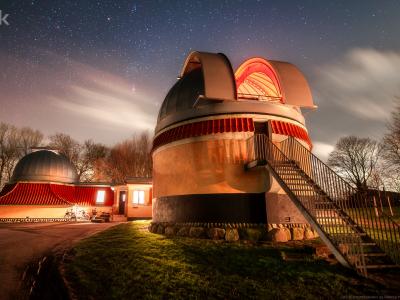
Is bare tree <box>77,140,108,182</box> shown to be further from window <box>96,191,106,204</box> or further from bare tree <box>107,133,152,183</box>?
window <box>96,191,106,204</box>

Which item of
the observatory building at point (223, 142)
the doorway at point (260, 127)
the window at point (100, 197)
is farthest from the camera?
the window at point (100, 197)

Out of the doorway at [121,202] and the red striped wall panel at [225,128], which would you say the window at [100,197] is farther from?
the red striped wall panel at [225,128]

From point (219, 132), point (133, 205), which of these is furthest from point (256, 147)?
point (133, 205)

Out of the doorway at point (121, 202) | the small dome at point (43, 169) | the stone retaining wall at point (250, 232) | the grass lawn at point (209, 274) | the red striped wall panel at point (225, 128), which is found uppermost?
the small dome at point (43, 169)

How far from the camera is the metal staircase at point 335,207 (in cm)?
719

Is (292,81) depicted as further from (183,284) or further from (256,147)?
(183,284)

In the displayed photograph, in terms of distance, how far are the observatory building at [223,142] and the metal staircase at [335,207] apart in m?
0.79

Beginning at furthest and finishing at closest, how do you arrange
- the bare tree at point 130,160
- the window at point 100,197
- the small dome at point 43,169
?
the bare tree at point 130,160 < the window at point 100,197 < the small dome at point 43,169

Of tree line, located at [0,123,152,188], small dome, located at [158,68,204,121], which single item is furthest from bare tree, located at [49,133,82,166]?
small dome, located at [158,68,204,121]

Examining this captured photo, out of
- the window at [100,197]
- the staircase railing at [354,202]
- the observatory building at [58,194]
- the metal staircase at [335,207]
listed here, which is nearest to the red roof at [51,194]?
the observatory building at [58,194]

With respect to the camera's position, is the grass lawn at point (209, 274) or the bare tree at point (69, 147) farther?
the bare tree at point (69, 147)

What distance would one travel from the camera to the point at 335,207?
339 inches

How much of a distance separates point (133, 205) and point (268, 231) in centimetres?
2070

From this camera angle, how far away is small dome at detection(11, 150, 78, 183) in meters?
32.6
